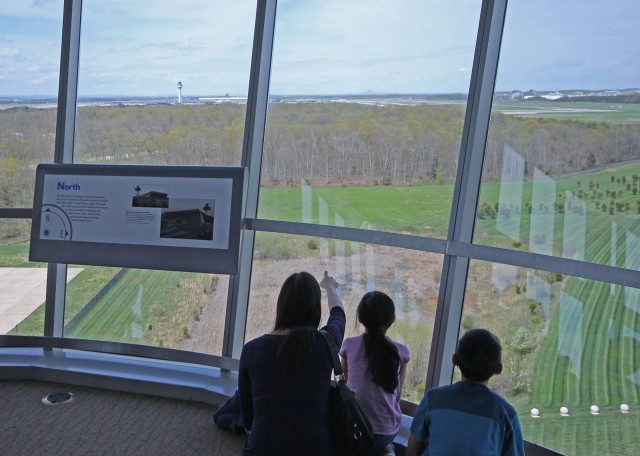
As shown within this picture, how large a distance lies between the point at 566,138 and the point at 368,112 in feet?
4.22

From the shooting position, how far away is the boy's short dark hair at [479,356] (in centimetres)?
251

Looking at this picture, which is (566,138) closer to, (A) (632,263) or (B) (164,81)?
(A) (632,263)

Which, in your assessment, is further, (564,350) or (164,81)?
(164,81)

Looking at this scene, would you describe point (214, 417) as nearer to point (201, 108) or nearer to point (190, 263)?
point (190, 263)

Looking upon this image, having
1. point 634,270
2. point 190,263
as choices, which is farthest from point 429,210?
point 190,263

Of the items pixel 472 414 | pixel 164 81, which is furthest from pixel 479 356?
pixel 164 81

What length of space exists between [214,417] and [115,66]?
9.11 feet

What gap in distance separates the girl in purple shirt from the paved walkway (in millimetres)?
3121

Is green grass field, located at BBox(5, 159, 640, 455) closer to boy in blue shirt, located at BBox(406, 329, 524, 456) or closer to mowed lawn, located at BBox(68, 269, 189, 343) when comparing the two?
boy in blue shirt, located at BBox(406, 329, 524, 456)

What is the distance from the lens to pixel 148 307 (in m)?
4.98

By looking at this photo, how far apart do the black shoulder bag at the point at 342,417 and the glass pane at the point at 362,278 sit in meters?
1.25

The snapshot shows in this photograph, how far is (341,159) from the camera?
4312mm

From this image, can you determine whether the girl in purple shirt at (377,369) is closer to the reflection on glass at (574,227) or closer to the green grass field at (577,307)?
the green grass field at (577,307)

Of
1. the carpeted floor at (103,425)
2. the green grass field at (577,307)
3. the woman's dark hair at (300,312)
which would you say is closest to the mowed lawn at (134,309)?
the carpeted floor at (103,425)
